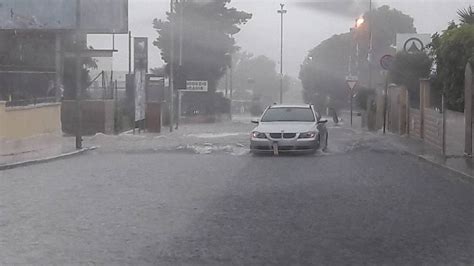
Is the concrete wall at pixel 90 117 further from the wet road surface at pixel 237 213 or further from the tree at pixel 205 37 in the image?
the tree at pixel 205 37

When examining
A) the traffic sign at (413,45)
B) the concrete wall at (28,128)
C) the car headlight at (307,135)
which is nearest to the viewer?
the car headlight at (307,135)

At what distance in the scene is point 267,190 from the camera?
1302 cm

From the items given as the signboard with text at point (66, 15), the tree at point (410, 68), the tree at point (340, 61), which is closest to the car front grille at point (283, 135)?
the tree at point (410, 68)

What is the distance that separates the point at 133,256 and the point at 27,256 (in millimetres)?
1026

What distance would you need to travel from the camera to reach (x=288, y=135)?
791 inches

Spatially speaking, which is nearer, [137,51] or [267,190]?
[267,190]

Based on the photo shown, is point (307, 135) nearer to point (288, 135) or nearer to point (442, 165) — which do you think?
point (288, 135)

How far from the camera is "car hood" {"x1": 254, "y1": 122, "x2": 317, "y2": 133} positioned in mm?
20284

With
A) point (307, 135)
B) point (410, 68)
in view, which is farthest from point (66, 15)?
point (307, 135)

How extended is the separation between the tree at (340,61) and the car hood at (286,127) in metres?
30.3

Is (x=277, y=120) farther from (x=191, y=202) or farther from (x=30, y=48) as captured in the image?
(x=30, y=48)

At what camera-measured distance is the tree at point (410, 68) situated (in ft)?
104

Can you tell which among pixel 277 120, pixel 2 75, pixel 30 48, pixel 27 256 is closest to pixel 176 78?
pixel 30 48

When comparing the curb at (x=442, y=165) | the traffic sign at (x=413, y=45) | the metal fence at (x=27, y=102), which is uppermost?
the traffic sign at (x=413, y=45)
